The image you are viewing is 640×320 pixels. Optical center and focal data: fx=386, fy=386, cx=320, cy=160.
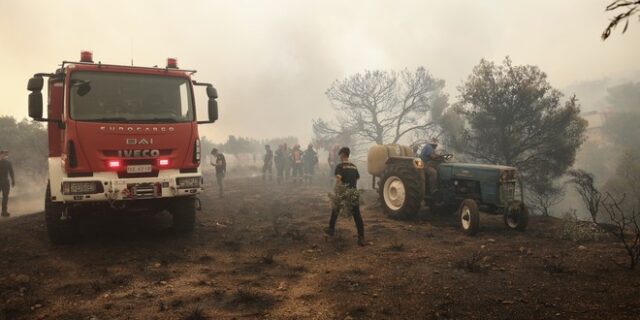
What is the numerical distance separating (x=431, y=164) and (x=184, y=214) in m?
5.50

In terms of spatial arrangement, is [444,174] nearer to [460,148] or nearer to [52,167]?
[52,167]

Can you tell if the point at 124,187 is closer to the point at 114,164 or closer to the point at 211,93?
the point at 114,164

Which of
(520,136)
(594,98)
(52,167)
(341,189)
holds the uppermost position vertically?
(594,98)

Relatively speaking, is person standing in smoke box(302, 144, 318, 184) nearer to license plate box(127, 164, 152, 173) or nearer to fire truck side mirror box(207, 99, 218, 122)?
fire truck side mirror box(207, 99, 218, 122)

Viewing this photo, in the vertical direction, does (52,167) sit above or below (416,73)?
below

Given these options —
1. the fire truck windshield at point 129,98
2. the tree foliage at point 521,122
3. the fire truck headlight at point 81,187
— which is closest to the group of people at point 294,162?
the tree foliage at point 521,122

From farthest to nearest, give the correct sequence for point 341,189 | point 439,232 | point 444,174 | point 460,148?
1. point 460,148
2. point 444,174
3. point 439,232
4. point 341,189

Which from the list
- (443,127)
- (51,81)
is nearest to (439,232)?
(51,81)

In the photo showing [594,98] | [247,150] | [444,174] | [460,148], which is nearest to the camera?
[444,174]

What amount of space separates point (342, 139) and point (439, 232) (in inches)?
797

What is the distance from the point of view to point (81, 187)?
5723 mm

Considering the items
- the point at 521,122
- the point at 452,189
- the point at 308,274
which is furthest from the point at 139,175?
the point at 521,122

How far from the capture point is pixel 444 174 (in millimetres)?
8633

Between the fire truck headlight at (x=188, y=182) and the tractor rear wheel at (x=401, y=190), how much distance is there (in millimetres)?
4514
